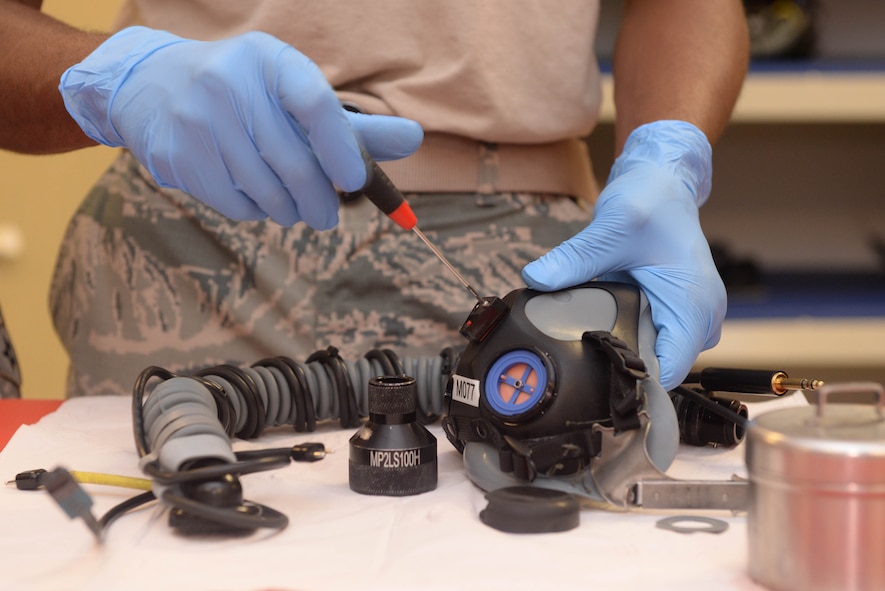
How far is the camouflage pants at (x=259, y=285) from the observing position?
1240 mm

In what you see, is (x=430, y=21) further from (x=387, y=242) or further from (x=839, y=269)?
(x=839, y=269)

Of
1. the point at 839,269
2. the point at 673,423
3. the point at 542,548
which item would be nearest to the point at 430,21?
the point at 673,423

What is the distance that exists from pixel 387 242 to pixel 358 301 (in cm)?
→ 9

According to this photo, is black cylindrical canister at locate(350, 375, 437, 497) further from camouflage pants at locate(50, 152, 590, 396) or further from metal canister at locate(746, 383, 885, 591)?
camouflage pants at locate(50, 152, 590, 396)

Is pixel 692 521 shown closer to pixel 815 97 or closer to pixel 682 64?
pixel 682 64

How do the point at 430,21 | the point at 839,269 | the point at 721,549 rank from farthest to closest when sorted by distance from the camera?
the point at 839,269 → the point at 430,21 → the point at 721,549

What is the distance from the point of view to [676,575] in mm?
607

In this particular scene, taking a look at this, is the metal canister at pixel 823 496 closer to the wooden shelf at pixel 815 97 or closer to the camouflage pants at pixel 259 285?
the camouflage pants at pixel 259 285

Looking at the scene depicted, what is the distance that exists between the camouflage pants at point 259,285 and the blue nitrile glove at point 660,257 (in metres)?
0.29

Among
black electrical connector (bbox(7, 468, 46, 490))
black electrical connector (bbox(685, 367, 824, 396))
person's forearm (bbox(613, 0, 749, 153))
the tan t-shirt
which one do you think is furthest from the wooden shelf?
black electrical connector (bbox(7, 468, 46, 490))

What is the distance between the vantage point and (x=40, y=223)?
7.88ft

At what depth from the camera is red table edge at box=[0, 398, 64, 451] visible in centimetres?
94

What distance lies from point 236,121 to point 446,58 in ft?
1.52

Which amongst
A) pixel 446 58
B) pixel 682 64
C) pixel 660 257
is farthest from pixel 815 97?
pixel 660 257
